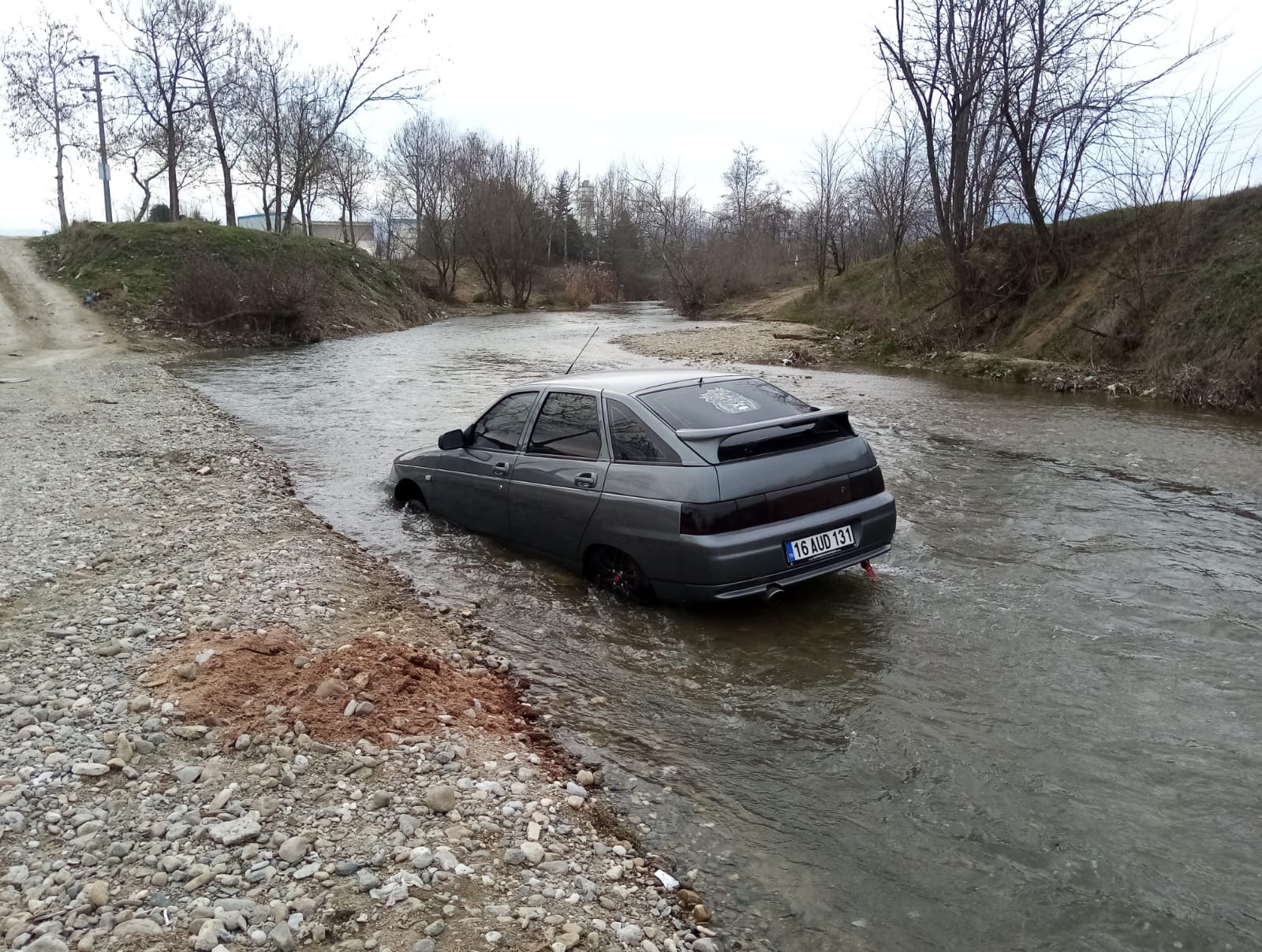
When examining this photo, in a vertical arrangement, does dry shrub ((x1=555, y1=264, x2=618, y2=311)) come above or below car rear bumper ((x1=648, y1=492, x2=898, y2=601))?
above

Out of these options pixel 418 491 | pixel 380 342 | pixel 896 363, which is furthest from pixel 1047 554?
pixel 380 342

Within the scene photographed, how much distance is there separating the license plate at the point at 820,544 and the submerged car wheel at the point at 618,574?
0.95 m

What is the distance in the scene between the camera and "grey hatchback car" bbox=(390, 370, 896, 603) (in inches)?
211

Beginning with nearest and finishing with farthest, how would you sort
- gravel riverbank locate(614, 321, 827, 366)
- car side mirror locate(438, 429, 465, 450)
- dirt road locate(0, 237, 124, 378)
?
car side mirror locate(438, 429, 465, 450)
dirt road locate(0, 237, 124, 378)
gravel riverbank locate(614, 321, 827, 366)

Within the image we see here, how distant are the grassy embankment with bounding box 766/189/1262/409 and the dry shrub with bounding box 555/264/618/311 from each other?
39517 mm

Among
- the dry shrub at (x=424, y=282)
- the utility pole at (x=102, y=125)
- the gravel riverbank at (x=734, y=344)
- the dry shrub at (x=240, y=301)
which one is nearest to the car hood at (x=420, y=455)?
the gravel riverbank at (x=734, y=344)

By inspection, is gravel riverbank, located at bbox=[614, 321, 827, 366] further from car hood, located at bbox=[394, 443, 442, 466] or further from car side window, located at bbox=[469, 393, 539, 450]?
car side window, located at bbox=[469, 393, 539, 450]

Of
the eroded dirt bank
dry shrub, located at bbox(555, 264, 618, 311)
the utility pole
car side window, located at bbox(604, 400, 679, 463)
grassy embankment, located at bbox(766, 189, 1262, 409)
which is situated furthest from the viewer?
dry shrub, located at bbox(555, 264, 618, 311)

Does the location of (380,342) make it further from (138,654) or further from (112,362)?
(138,654)

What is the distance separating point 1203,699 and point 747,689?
2.37 m

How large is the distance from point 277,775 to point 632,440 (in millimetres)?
3035

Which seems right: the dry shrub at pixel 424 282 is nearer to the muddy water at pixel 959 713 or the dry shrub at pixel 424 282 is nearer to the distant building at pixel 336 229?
the distant building at pixel 336 229

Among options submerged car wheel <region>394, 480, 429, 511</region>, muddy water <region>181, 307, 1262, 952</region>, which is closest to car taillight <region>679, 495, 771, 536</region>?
muddy water <region>181, 307, 1262, 952</region>

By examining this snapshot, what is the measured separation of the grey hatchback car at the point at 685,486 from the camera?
17.6ft
